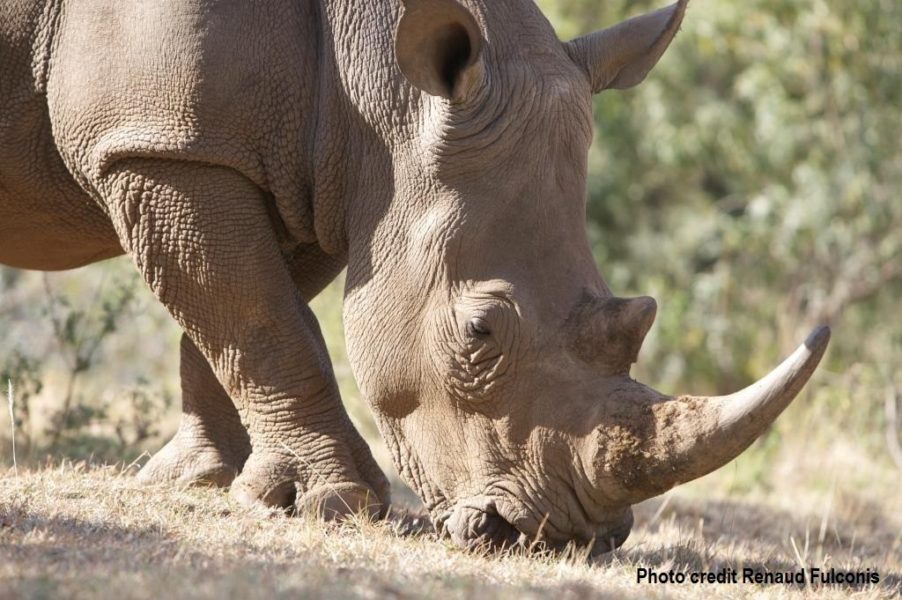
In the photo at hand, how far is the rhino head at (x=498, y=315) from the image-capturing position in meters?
5.07

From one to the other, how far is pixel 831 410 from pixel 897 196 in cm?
239

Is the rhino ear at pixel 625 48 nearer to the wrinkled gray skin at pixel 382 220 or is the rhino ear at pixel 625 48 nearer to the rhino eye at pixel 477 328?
the wrinkled gray skin at pixel 382 220

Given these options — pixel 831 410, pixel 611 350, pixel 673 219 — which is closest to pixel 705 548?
pixel 611 350

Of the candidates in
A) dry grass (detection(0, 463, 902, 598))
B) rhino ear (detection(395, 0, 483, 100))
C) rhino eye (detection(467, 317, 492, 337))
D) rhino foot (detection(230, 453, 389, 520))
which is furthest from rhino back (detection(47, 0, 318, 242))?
dry grass (detection(0, 463, 902, 598))

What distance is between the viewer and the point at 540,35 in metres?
5.59

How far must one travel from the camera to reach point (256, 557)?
15.6 ft

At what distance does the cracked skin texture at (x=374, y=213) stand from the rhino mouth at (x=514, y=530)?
0.01 meters

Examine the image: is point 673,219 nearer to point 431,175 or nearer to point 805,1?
point 805,1

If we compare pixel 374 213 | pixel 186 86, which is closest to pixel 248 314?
pixel 374 213

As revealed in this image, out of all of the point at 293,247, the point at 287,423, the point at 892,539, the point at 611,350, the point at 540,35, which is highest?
the point at 540,35

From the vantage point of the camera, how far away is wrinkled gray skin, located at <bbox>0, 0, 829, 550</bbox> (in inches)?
202

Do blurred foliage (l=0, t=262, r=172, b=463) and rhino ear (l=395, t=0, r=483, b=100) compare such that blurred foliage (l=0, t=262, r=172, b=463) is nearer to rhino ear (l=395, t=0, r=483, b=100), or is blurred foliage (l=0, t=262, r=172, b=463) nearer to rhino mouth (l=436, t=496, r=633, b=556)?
rhino mouth (l=436, t=496, r=633, b=556)

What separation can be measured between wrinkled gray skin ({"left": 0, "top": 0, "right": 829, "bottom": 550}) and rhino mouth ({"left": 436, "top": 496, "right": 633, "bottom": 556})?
0.4 inches

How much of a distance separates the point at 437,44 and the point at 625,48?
3.50 feet
